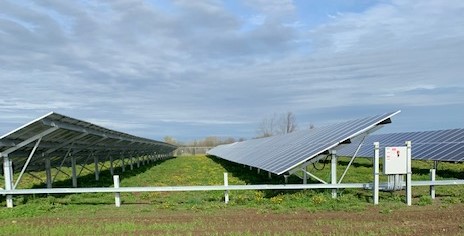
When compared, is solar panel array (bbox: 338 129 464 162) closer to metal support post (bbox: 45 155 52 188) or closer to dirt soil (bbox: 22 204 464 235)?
dirt soil (bbox: 22 204 464 235)

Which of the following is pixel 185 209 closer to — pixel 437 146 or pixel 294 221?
pixel 294 221

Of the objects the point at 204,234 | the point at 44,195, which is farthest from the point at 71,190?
the point at 204,234

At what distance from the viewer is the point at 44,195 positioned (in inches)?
553

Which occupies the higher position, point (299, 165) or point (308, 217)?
point (299, 165)

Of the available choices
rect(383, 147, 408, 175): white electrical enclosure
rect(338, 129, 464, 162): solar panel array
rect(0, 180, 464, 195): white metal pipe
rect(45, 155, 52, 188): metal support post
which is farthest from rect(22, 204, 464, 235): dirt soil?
rect(338, 129, 464, 162): solar panel array

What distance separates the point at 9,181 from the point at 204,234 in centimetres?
713

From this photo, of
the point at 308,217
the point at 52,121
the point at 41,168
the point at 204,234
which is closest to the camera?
the point at 204,234

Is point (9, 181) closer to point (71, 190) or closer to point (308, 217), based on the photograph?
point (71, 190)

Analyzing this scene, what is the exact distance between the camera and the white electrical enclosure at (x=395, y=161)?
11500 mm

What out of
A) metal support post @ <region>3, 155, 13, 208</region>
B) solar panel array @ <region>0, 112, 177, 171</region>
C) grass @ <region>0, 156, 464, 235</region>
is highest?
solar panel array @ <region>0, 112, 177, 171</region>

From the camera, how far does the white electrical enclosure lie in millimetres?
11500

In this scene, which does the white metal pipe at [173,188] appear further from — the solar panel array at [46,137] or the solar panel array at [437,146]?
the solar panel array at [437,146]

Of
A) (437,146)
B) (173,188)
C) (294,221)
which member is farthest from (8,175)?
(437,146)

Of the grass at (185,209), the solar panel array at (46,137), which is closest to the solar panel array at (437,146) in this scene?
the grass at (185,209)
